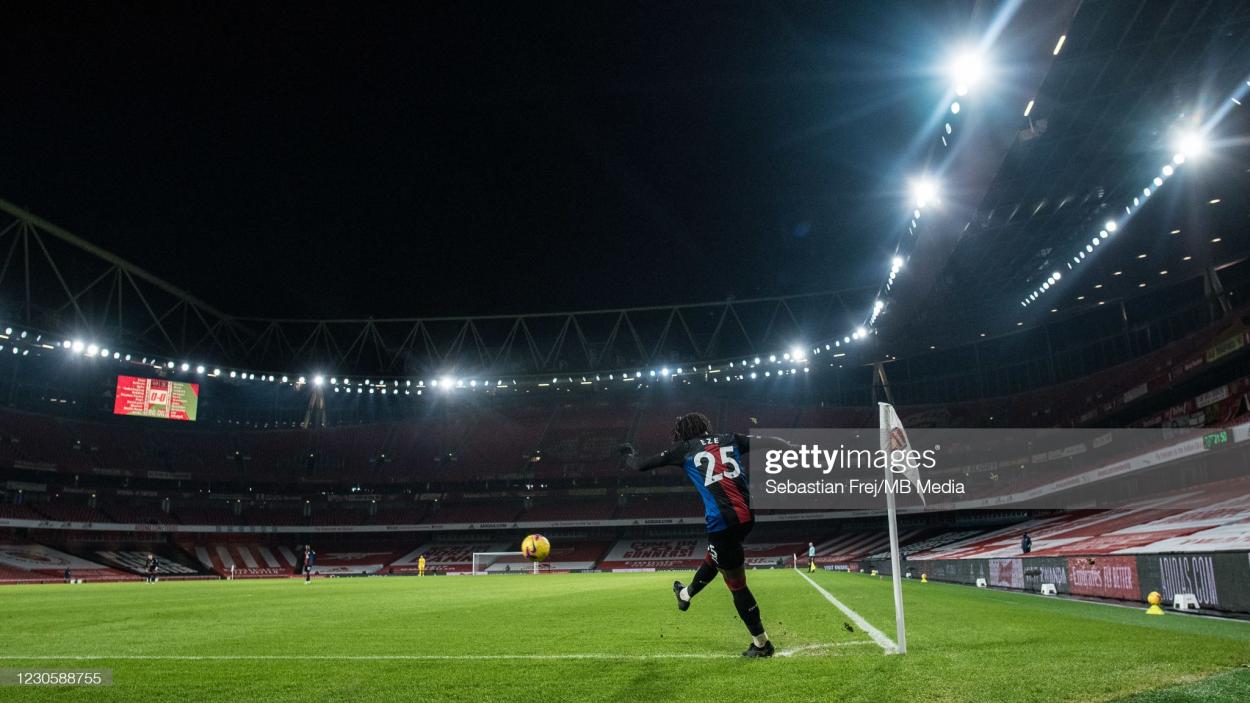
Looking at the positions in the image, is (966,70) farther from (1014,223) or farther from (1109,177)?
(1014,223)

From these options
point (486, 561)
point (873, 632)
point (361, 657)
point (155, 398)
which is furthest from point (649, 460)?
point (155, 398)

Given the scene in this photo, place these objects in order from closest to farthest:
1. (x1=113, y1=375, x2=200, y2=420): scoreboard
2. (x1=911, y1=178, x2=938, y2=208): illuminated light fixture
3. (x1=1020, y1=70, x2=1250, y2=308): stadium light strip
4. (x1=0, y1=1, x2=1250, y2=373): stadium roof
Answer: (x1=0, y1=1, x2=1250, y2=373): stadium roof < (x1=1020, y1=70, x2=1250, y2=308): stadium light strip < (x1=911, y1=178, x2=938, y2=208): illuminated light fixture < (x1=113, y1=375, x2=200, y2=420): scoreboard

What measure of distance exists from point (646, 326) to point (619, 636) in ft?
144

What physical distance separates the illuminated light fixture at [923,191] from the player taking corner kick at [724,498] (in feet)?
58.1

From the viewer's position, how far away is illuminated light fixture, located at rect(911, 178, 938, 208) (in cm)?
2076

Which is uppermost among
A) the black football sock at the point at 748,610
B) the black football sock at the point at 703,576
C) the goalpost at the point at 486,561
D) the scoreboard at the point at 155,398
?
the scoreboard at the point at 155,398

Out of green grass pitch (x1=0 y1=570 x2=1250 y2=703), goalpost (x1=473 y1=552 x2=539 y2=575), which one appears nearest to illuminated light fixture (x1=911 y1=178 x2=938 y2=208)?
green grass pitch (x1=0 y1=570 x2=1250 y2=703)

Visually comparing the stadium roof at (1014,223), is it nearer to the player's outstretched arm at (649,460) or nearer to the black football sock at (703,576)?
the player's outstretched arm at (649,460)

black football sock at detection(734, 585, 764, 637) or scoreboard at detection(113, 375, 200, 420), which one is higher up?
scoreboard at detection(113, 375, 200, 420)

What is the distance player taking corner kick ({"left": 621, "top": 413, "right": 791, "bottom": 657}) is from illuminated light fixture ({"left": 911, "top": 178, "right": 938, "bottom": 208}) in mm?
17708

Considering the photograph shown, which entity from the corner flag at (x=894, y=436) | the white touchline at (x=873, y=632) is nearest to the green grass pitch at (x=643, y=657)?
the white touchline at (x=873, y=632)

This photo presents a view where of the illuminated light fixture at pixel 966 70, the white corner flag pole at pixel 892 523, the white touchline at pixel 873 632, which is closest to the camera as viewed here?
the white corner flag pole at pixel 892 523

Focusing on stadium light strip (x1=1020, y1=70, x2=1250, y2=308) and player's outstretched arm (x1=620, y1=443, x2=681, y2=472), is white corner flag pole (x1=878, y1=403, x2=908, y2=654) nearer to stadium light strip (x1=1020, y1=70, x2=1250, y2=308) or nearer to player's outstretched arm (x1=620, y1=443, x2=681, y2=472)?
player's outstretched arm (x1=620, y1=443, x2=681, y2=472)

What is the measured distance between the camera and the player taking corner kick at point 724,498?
18.5ft
